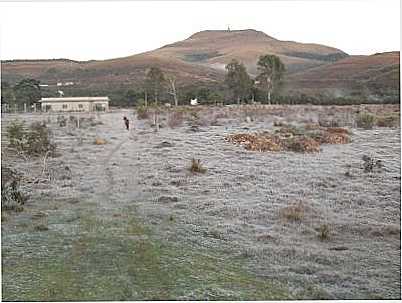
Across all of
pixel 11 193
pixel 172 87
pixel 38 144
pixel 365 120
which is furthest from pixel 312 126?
pixel 11 193

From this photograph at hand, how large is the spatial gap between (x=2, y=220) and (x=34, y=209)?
558 mm

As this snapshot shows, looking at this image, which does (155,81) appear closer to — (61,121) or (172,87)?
(172,87)

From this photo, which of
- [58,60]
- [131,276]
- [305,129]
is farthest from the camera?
[305,129]

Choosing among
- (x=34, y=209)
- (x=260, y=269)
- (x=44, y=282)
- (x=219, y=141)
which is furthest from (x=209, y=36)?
(x=44, y=282)

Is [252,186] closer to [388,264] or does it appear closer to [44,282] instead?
[388,264]

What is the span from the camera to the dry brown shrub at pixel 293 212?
21.2 feet

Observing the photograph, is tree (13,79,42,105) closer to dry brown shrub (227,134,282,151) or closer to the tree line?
the tree line

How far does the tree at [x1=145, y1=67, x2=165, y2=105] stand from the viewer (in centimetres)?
988

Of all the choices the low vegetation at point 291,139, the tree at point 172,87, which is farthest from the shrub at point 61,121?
the low vegetation at point 291,139

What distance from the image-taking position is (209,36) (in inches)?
311

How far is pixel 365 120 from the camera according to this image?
12.1 meters

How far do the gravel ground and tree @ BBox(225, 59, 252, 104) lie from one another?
2.05ft

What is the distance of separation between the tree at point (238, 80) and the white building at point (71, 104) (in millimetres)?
3190

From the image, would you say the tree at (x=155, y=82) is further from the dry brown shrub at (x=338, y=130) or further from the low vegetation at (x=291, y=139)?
the dry brown shrub at (x=338, y=130)
